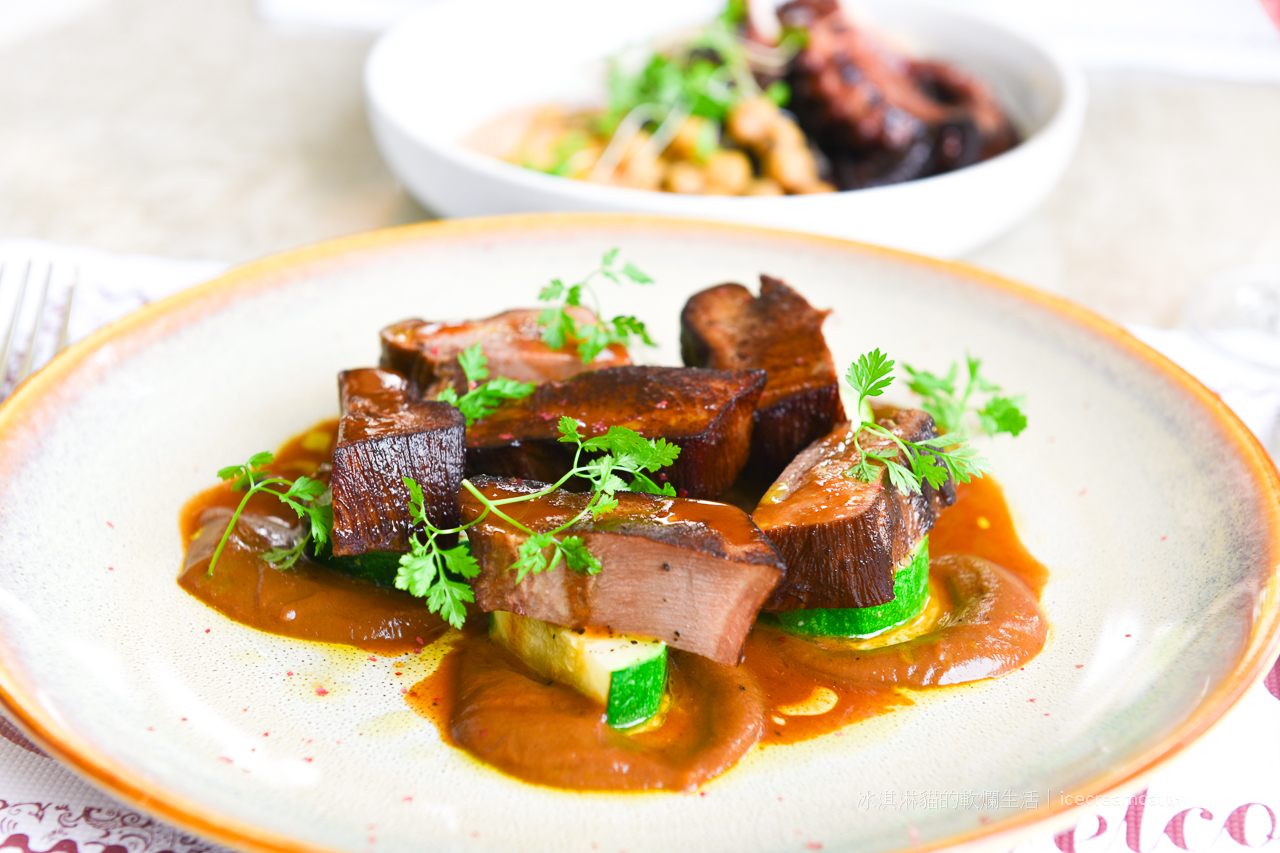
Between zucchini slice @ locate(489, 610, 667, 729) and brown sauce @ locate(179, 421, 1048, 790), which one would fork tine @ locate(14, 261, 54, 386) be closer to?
brown sauce @ locate(179, 421, 1048, 790)

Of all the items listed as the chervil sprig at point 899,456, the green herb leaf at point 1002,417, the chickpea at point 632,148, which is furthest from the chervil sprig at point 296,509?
the chickpea at point 632,148

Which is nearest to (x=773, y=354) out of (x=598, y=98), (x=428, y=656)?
(x=428, y=656)

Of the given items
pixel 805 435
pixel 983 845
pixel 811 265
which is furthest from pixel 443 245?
pixel 983 845

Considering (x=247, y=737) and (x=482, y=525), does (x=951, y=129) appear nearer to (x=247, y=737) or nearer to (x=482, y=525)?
(x=482, y=525)

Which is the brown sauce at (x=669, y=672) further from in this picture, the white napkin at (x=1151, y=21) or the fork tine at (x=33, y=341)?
the white napkin at (x=1151, y=21)

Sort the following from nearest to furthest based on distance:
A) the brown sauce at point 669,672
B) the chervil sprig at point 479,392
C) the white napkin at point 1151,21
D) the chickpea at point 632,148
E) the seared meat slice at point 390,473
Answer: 1. the brown sauce at point 669,672
2. the seared meat slice at point 390,473
3. the chervil sprig at point 479,392
4. the chickpea at point 632,148
5. the white napkin at point 1151,21

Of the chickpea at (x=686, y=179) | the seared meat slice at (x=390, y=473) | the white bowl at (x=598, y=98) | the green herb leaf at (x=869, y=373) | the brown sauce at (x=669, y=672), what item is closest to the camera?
the brown sauce at (x=669, y=672)

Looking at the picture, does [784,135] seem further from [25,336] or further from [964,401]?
[25,336]

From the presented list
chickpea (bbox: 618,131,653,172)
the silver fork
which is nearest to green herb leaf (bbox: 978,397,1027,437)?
chickpea (bbox: 618,131,653,172)
